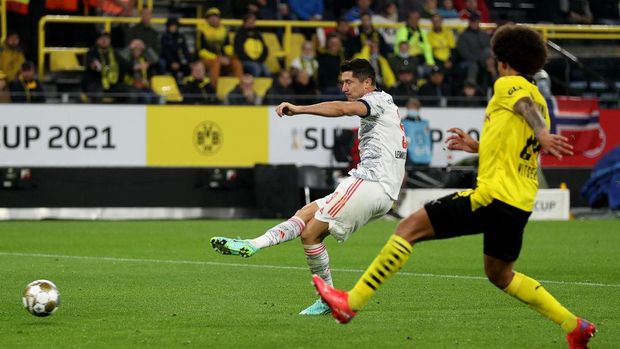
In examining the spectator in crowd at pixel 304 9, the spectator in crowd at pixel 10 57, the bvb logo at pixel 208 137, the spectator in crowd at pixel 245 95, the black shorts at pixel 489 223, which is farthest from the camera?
the spectator in crowd at pixel 304 9

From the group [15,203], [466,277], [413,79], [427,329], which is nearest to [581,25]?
[413,79]

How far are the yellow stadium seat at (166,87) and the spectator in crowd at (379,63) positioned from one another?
11.5 feet

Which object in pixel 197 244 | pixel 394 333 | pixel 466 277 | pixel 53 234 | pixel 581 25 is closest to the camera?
pixel 394 333

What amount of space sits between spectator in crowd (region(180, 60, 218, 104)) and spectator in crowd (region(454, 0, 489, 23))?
6.59 m

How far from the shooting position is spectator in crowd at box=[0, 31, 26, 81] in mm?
24125

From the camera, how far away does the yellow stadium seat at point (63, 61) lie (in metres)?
25.2

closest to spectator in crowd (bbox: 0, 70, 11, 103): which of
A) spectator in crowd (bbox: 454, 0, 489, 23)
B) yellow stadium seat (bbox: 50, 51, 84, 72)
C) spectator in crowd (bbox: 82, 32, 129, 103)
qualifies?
spectator in crowd (bbox: 82, 32, 129, 103)

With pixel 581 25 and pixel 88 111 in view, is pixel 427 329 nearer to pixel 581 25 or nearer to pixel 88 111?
pixel 88 111

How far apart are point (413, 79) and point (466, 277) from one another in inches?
477

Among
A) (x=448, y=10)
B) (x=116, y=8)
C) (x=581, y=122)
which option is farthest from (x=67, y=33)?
(x=581, y=122)

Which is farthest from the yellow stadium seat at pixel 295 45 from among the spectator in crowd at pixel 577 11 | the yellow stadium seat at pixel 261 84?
the spectator in crowd at pixel 577 11

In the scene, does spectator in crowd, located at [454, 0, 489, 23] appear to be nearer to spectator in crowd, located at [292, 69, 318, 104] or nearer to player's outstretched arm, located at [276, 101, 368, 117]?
spectator in crowd, located at [292, 69, 318, 104]

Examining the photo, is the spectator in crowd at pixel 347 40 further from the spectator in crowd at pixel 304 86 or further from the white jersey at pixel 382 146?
the white jersey at pixel 382 146

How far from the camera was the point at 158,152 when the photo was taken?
79.6 feet
